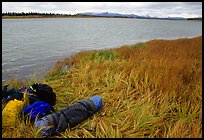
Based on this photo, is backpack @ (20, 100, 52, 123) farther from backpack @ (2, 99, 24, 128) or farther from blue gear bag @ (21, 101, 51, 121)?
backpack @ (2, 99, 24, 128)

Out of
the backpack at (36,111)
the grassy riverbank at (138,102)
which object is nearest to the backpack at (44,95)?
the grassy riverbank at (138,102)

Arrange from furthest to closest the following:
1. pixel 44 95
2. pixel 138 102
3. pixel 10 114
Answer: pixel 44 95 → pixel 138 102 → pixel 10 114

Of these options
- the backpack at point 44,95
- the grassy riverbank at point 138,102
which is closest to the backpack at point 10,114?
the grassy riverbank at point 138,102

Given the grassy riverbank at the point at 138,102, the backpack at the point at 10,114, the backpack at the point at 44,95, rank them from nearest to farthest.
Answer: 1. the grassy riverbank at the point at 138,102
2. the backpack at the point at 10,114
3. the backpack at the point at 44,95

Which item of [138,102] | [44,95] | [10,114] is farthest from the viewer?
[44,95]

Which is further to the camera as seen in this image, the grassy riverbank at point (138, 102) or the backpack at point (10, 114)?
the backpack at point (10, 114)

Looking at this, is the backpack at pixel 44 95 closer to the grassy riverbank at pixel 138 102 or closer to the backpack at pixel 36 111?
the grassy riverbank at pixel 138 102

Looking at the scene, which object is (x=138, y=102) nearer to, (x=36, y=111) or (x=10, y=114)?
(x=36, y=111)

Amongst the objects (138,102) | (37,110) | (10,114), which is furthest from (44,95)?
(138,102)

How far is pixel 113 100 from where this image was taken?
4852 millimetres

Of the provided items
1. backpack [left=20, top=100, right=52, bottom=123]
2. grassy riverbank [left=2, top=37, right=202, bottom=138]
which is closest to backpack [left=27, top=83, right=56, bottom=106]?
grassy riverbank [left=2, top=37, right=202, bottom=138]

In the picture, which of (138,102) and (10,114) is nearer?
(10,114)

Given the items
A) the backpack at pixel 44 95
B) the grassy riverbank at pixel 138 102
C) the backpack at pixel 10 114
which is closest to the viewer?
the grassy riverbank at pixel 138 102

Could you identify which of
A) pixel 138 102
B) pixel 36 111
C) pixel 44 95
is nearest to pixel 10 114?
pixel 36 111
